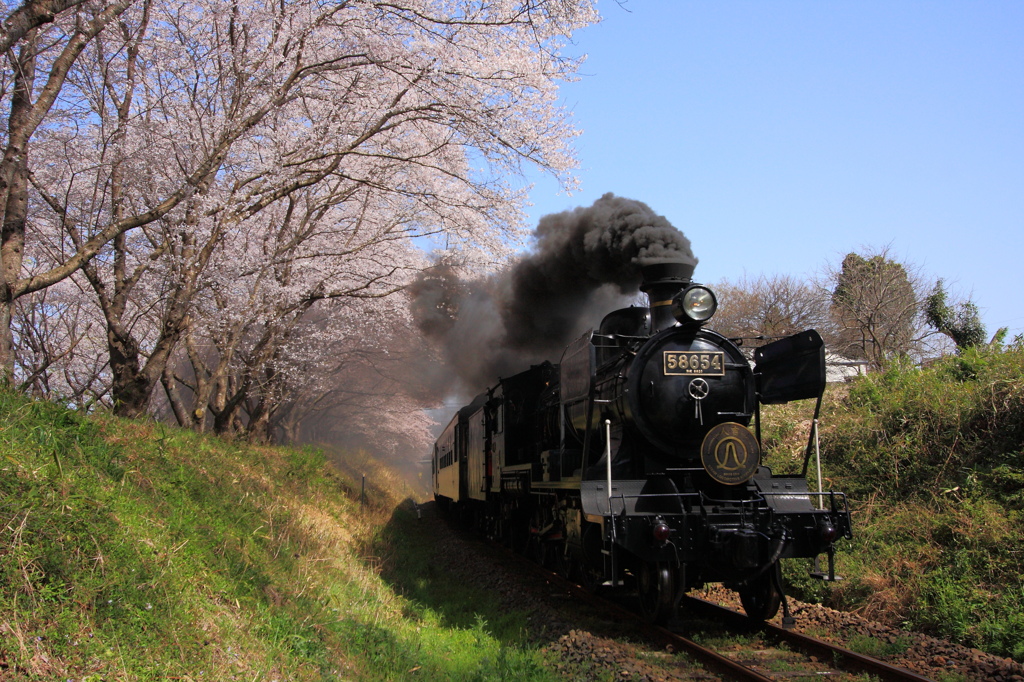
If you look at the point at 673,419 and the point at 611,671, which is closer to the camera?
the point at 611,671

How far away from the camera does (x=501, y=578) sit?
1016 cm

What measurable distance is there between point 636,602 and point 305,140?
8550 mm

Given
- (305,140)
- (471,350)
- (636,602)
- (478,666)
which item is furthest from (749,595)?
(471,350)

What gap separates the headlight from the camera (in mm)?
7000

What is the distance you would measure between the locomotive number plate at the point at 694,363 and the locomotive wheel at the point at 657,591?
6.10ft

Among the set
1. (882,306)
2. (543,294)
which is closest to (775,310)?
(882,306)

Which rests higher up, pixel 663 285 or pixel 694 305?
pixel 663 285

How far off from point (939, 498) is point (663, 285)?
433 cm

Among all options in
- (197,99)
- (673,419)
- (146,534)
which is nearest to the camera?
(146,534)

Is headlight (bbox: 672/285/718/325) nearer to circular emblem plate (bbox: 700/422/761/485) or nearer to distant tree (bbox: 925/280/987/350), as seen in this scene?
circular emblem plate (bbox: 700/422/761/485)

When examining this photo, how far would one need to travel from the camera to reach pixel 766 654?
616 cm

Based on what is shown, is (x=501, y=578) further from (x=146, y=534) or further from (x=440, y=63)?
(x=440, y=63)

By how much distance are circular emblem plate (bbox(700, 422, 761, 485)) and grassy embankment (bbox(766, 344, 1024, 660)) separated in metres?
2.31

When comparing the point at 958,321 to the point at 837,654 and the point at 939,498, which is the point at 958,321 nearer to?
the point at 939,498
